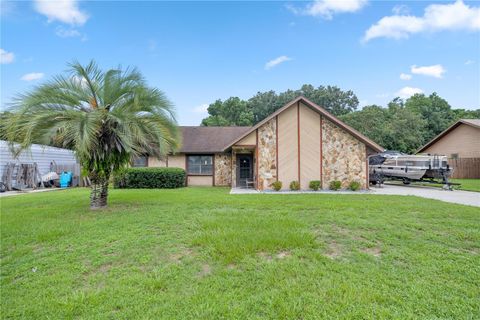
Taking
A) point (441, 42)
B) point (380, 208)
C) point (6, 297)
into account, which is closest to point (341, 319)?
point (6, 297)

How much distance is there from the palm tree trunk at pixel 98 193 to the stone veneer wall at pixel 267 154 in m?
7.86

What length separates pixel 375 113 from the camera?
3155 centimetres

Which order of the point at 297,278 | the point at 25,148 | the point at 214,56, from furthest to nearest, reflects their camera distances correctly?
the point at 214,56
the point at 25,148
the point at 297,278

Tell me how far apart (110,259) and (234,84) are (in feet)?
73.1

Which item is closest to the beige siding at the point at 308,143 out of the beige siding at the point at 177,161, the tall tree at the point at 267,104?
the beige siding at the point at 177,161

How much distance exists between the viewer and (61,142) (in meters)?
7.71

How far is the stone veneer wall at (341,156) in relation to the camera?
1384cm

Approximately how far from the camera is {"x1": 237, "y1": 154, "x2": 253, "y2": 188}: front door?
16062 millimetres

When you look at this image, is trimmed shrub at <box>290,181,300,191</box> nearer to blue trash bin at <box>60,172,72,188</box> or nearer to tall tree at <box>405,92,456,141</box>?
blue trash bin at <box>60,172,72,188</box>

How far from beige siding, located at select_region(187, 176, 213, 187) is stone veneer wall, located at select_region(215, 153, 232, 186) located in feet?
1.86

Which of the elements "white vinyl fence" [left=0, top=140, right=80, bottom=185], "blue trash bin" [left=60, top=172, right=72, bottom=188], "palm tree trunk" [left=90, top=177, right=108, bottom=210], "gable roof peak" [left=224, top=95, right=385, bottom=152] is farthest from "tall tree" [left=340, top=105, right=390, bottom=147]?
"blue trash bin" [left=60, top=172, right=72, bottom=188]

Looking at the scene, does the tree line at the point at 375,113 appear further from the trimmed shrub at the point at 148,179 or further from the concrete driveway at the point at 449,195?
the trimmed shrub at the point at 148,179

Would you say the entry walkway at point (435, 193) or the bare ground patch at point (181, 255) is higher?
the entry walkway at point (435, 193)

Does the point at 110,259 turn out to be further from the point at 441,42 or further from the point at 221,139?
the point at 441,42
